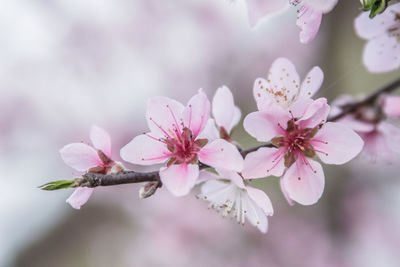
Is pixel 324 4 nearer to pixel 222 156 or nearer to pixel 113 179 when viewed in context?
pixel 222 156

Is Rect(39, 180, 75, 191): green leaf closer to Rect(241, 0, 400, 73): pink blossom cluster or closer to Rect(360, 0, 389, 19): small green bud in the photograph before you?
Rect(241, 0, 400, 73): pink blossom cluster

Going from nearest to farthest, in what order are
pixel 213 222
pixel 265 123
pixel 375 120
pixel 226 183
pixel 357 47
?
pixel 265 123
pixel 226 183
pixel 375 120
pixel 357 47
pixel 213 222

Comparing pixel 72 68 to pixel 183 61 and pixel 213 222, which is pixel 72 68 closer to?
pixel 183 61

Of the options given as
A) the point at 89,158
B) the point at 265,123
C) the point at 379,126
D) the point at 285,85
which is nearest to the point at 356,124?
the point at 379,126

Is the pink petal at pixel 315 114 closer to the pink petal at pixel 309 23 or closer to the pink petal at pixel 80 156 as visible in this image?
the pink petal at pixel 309 23

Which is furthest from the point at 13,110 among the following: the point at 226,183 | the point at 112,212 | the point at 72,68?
the point at 226,183

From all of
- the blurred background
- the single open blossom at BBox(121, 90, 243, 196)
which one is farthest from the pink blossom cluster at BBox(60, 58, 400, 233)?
the blurred background

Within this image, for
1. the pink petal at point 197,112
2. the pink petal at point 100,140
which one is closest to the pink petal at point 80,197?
the pink petal at point 100,140
